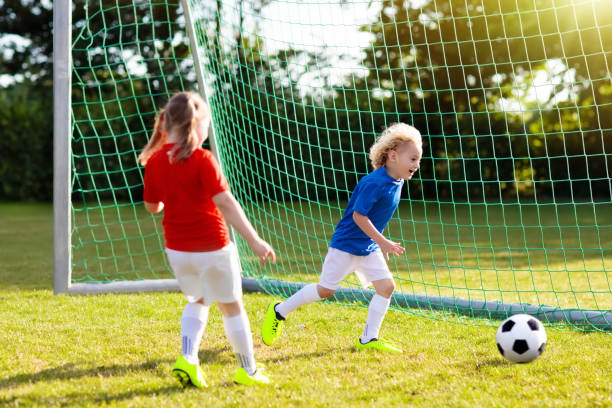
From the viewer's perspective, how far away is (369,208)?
323 cm

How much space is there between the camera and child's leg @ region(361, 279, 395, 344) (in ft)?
10.9

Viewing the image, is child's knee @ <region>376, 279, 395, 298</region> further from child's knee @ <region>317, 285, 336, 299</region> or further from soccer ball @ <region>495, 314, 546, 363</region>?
soccer ball @ <region>495, 314, 546, 363</region>

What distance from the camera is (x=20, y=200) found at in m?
18.3

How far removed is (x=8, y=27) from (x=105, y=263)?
16.6 meters

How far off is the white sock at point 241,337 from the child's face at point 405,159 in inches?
47.5

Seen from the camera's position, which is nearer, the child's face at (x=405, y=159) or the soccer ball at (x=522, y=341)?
the soccer ball at (x=522, y=341)

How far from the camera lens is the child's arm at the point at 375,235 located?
3.10 metres

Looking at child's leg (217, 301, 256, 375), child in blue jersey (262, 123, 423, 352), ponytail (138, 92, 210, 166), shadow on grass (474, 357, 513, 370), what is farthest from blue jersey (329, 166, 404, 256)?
ponytail (138, 92, 210, 166)

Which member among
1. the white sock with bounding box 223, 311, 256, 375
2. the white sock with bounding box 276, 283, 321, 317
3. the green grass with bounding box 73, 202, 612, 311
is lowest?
the green grass with bounding box 73, 202, 612, 311

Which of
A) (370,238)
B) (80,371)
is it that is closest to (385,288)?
(370,238)

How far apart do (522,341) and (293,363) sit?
3.49 ft

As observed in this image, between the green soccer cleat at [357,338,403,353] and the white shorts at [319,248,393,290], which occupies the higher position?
the white shorts at [319,248,393,290]

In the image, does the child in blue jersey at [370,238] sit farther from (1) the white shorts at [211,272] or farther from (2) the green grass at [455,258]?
(1) the white shorts at [211,272]

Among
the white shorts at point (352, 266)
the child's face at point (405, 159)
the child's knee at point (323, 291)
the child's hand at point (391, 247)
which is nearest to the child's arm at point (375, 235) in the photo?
the child's hand at point (391, 247)
